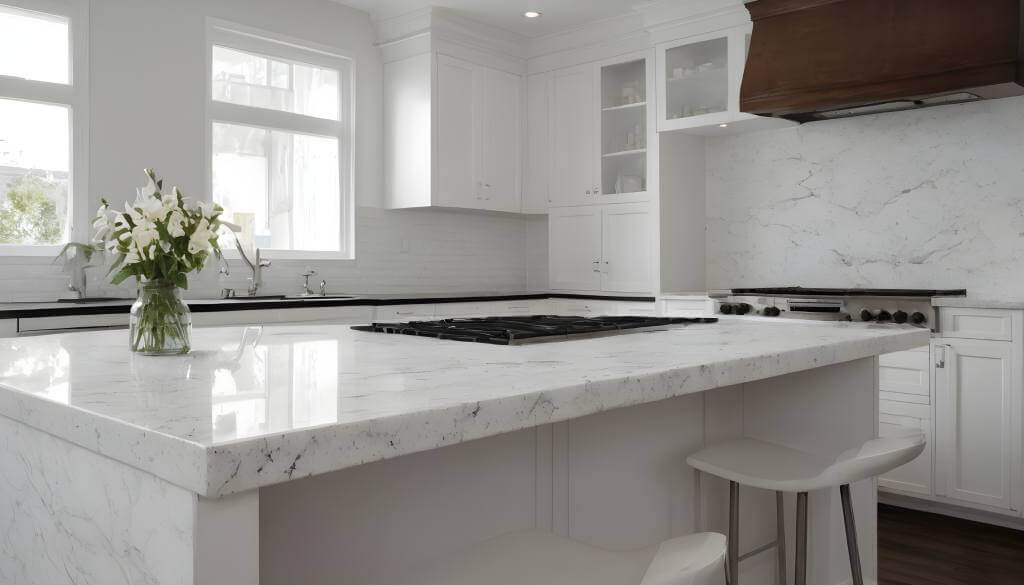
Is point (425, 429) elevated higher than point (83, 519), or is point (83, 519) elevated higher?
point (425, 429)

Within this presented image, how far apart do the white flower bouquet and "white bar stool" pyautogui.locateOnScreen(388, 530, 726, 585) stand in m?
0.72

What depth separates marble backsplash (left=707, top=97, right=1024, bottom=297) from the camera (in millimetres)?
4051

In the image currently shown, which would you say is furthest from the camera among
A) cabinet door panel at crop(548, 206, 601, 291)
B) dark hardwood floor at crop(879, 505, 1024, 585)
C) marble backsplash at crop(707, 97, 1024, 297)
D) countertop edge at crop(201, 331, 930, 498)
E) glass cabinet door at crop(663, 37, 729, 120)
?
cabinet door panel at crop(548, 206, 601, 291)

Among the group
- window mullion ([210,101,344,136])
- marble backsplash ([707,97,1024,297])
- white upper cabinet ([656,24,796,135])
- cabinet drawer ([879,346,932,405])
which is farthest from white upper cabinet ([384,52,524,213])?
cabinet drawer ([879,346,932,405])

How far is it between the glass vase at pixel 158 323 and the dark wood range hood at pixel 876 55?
341 centimetres

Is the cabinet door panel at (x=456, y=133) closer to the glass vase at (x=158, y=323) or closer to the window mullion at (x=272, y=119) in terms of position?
the window mullion at (x=272, y=119)

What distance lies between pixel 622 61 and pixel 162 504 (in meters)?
4.86

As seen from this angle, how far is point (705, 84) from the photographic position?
16.1 ft

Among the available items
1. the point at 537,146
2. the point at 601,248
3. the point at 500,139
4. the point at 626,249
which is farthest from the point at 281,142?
the point at 626,249

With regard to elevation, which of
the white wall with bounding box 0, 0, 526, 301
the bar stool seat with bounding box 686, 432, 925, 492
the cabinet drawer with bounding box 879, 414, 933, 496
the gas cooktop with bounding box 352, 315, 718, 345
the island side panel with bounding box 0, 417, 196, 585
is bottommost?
the cabinet drawer with bounding box 879, 414, 933, 496

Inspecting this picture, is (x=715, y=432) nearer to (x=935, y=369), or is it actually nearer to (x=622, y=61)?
(x=935, y=369)

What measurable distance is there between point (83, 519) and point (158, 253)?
71 cm

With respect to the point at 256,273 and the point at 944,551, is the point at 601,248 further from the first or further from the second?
the point at 944,551

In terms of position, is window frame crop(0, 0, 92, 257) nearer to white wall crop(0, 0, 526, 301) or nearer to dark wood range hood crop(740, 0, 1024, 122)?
white wall crop(0, 0, 526, 301)
